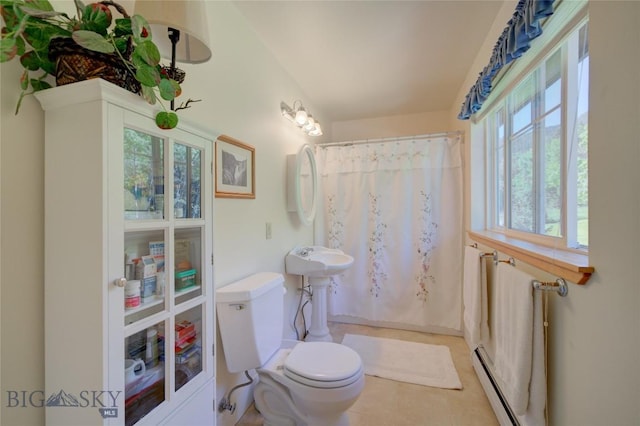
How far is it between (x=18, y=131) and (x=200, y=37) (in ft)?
1.85

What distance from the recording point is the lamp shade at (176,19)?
31.3 inches

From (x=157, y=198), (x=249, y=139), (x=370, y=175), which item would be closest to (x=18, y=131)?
(x=157, y=198)

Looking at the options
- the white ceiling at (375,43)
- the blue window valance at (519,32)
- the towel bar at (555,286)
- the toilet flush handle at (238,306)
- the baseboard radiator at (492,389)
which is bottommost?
→ the baseboard radiator at (492,389)

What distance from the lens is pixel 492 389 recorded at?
5.11 ft

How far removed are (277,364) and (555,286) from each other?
1289mm

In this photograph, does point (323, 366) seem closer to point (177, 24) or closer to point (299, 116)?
point (177, 24)

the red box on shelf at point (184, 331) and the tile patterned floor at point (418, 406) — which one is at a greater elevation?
the red box on shelf at point (184, 331)

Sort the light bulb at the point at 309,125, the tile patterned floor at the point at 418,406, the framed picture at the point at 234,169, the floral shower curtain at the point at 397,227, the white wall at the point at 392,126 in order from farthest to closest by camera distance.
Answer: the white wall at the point at 392,126 → the floral shower curtain at the point at 397,227 → the light bulb at the point at 309,125 → the tile patterned floor at the point at 418,406 → the framed picture at the point at 234,169

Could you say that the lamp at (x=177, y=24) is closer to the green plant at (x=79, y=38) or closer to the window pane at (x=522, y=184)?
the green plant at (x=79, y=38)

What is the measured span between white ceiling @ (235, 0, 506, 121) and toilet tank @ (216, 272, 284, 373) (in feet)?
5.10

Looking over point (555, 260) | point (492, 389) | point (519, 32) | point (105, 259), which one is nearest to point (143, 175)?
point (105, 259)

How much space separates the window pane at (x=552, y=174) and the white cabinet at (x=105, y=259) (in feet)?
5.16

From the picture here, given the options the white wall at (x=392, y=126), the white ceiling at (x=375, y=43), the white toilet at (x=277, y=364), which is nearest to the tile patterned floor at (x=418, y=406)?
the white toilet at (x=277, y=364)

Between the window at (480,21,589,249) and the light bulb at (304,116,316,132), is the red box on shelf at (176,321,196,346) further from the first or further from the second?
the light bulb at (304,116,316,132)
